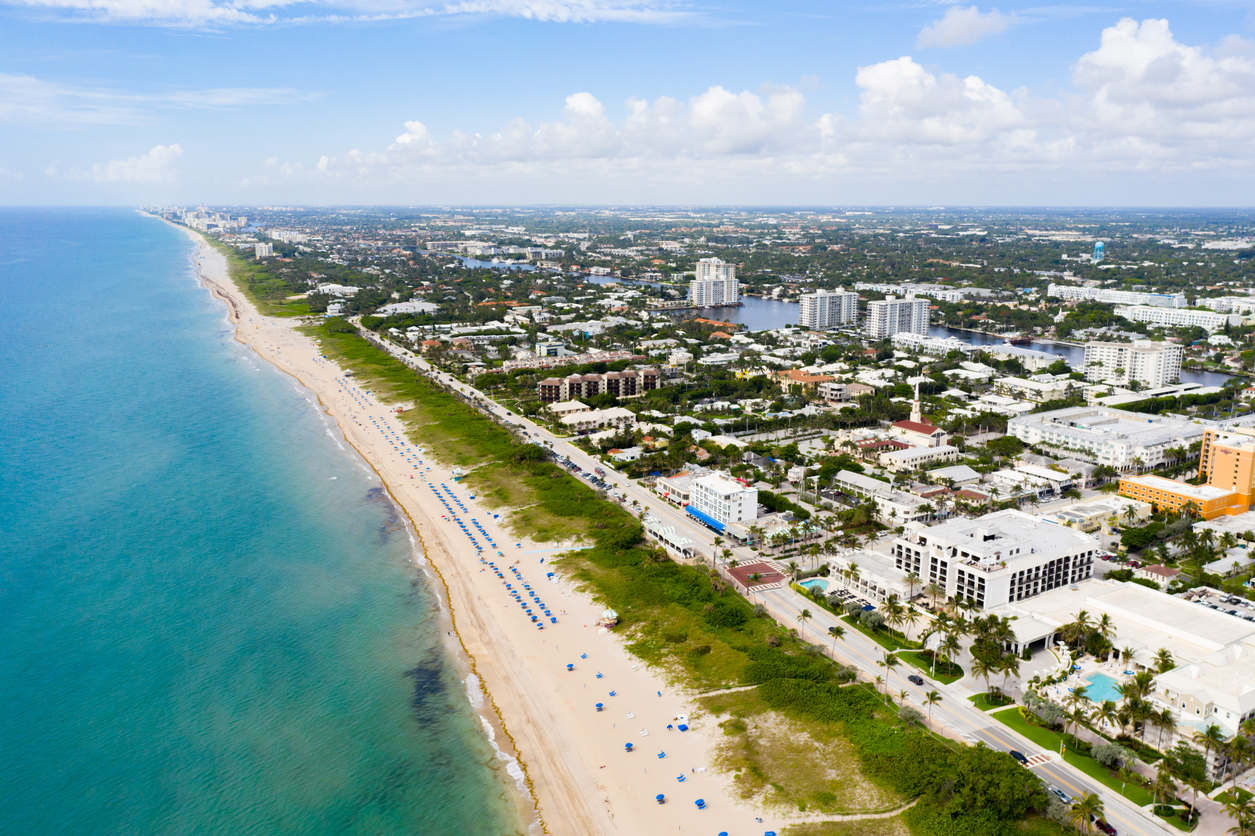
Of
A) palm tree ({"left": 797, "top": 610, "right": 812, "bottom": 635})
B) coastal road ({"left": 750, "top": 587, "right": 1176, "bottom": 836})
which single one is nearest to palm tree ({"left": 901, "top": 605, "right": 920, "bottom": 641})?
coastal road ({"left": 750, "top": 587, "right": 1176, "bottom": 836})

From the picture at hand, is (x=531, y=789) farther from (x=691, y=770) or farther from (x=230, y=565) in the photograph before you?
(x=230, y=565)

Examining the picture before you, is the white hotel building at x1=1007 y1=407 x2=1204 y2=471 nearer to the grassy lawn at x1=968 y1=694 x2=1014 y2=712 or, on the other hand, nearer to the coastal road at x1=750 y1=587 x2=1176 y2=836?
the coastal road at x1=750 y1=587 x2=1176 y2=836

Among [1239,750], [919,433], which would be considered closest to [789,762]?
[1239,750]

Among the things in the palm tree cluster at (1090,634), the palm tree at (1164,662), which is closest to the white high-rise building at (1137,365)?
the palm tree cluster at (1090,634)

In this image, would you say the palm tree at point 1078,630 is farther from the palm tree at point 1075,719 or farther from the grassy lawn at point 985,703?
the grassy lawn at point 985,703

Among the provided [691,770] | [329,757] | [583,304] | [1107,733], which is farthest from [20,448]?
[583,304]
